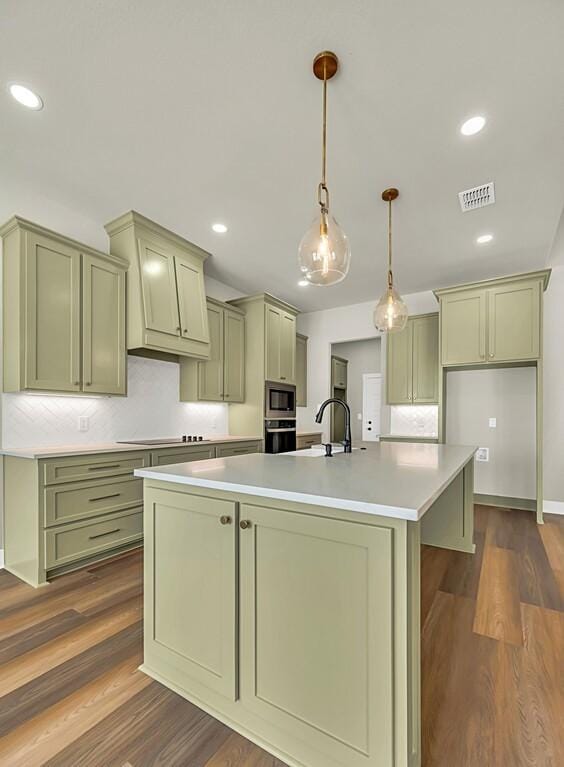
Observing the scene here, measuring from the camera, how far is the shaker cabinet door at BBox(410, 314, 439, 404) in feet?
15.8

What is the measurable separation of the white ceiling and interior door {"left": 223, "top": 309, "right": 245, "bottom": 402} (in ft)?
4.21

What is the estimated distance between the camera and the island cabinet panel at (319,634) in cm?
105

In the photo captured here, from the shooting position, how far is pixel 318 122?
2.11m

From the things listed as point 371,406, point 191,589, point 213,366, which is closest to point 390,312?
point 213,366

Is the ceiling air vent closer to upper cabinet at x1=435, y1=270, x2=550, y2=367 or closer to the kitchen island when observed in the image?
upper cabinet at x1=435, y1=270, x2=550, y2=367

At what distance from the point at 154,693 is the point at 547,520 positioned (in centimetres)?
420

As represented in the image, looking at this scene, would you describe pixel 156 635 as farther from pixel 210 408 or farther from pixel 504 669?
pixel 210 408

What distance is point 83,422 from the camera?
125 inches

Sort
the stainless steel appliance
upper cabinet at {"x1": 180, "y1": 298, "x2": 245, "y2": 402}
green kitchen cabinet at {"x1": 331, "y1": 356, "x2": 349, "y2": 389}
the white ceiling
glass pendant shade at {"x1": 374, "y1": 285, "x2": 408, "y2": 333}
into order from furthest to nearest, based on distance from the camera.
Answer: green kitchen cabinet at {"x1": 331, "y1": 356, "x2": 349, "y2": 389}
the stainless steel appliance
upper cabinet at {"x1": 180, "y1": 298, "x2": 245, "y2": 402}
glass pendant shade at {"x1": 374, "y1": 285, "x2": 408, "y2": 333}
the white ceiling

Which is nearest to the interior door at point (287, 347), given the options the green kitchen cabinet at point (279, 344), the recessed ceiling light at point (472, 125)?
the green kitchen cabinet at point (279, 344)

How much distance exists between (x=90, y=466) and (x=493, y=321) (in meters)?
4.23

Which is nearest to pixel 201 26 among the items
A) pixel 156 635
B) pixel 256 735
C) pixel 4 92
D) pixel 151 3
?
pixel 151 3

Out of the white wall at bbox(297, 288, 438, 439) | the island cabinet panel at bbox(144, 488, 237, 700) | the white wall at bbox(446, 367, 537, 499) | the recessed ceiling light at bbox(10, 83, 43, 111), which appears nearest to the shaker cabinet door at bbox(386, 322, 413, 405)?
the white wall at bbox(297, 288, 438, 439)

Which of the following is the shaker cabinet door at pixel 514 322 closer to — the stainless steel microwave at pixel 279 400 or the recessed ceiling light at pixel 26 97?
the stainless steel microwave at pixel 279 400
